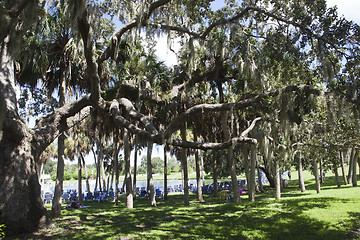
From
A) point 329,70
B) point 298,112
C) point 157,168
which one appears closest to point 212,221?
point 298,112

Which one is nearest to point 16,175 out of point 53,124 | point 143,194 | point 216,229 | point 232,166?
point 53,124

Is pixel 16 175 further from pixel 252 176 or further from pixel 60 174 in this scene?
pixel 252 176

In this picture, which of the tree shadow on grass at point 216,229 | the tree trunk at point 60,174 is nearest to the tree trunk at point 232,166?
the tree shadow on grass at point 216,229

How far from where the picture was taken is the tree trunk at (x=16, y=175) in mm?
6109

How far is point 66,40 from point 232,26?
663cm

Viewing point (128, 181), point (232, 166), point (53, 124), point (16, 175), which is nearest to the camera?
point (16, 175)

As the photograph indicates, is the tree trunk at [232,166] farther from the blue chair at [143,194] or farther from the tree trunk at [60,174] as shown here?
the blue chair at [143,194]

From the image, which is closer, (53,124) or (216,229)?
(216,229)

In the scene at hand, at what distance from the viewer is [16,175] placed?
6.48 meters

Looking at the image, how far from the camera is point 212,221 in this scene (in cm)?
734

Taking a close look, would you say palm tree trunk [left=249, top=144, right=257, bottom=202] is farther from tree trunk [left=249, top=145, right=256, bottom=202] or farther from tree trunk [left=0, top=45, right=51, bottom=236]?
tree trunk [left=0, top=45, right=51, bottom=236]

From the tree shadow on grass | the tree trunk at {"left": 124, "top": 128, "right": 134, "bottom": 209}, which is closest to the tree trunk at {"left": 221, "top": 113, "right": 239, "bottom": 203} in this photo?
the tree shadow on grass

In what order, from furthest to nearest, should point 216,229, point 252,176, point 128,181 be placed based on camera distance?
point 128,181 < point 252,176 < point 216,229

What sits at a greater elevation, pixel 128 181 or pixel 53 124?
pixel 53 124
